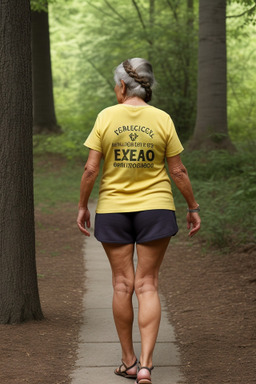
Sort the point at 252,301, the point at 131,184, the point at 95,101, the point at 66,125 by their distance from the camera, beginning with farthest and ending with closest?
→ the point at 66,125
the point at 95,101
the point at 252,301
the point at 131,184

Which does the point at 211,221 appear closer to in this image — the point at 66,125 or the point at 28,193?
the point at 28,193

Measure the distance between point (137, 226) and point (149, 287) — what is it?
42 cm

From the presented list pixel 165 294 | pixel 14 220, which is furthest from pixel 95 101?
pixel 14 220

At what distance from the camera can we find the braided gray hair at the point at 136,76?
4457 mm

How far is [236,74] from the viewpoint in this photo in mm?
21812

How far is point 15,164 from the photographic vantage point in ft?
18.3

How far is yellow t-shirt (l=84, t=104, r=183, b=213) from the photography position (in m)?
4.38

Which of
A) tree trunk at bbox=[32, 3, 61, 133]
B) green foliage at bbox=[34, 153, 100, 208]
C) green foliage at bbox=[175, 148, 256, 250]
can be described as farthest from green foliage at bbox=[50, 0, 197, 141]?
green foliage at bbox=[175, 148, 256, 250]

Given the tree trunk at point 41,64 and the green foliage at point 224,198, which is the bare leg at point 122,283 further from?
the tree trunk at point 41,64

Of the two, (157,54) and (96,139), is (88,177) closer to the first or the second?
(96,139)

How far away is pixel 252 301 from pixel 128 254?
2.45 m

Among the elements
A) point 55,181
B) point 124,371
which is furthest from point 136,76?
point 55,181

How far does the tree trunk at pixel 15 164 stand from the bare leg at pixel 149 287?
1.52m

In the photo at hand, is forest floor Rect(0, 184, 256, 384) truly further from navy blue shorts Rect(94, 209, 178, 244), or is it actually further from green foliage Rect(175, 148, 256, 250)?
navy blue shorts Rect(94, 209, 178, 244)
